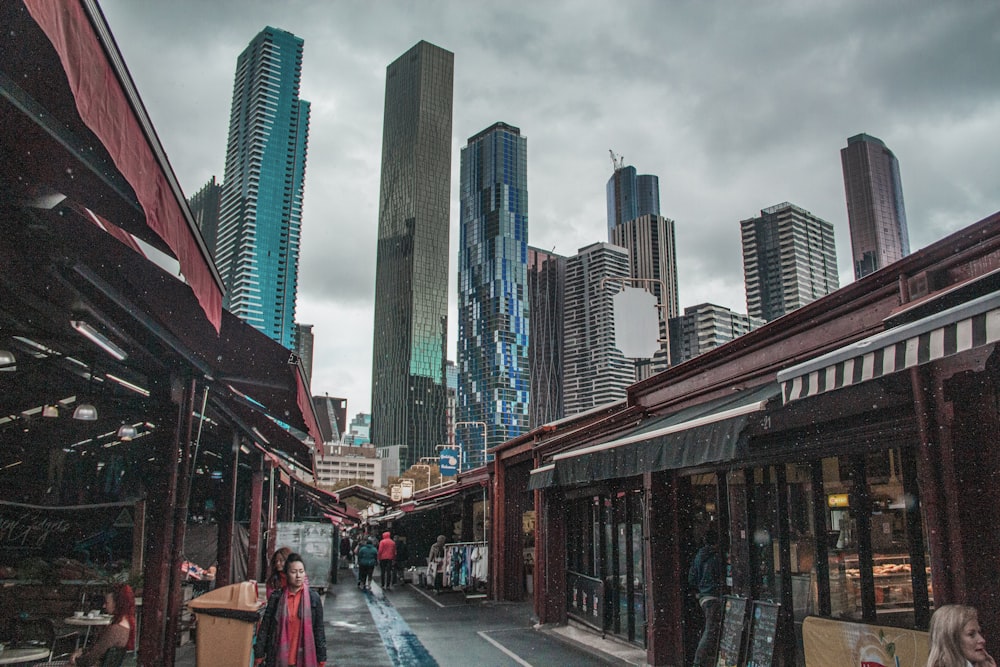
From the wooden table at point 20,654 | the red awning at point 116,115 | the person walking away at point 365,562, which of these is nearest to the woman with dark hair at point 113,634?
the wooden table at point 20,654

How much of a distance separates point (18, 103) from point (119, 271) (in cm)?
270

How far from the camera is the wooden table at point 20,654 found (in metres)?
6.43

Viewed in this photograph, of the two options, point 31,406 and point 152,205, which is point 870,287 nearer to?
point 152,205

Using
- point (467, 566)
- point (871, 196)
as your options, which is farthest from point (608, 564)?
point (871, 196)

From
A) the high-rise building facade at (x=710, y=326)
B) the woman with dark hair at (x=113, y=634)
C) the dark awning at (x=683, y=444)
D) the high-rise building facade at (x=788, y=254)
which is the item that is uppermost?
the high-rise building facade at (x=788, y=254)

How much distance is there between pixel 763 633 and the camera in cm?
750

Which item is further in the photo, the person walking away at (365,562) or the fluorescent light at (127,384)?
the person walking away at (365,562)

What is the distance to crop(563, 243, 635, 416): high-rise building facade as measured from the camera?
138 metres

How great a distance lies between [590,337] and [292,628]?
16359 centimetres

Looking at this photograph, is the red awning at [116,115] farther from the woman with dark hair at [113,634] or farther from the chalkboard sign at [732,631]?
the chalkboard sign at [732,631]

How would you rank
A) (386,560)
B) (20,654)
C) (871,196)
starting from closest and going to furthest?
(20,654), (386,560), (871,196)

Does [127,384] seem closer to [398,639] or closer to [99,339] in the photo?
[99,339]

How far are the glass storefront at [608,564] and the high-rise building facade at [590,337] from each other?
387 feet

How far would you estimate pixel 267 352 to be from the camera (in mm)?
7152
